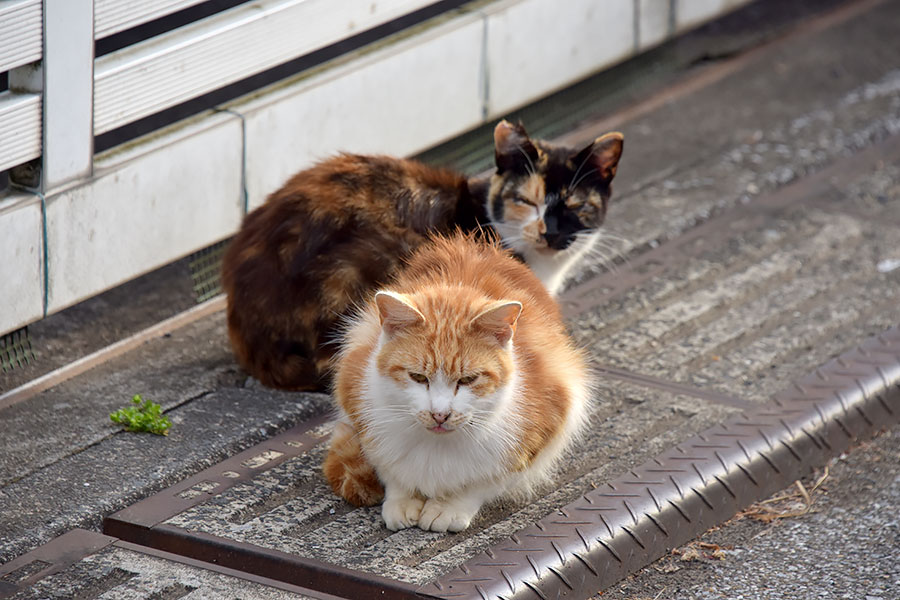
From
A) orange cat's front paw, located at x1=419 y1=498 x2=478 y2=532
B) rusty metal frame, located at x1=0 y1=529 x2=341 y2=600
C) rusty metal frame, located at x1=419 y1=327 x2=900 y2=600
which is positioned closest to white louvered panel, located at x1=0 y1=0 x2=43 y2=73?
rusty metal frame, located at x1=0 y1=529 x2=341 y2=600

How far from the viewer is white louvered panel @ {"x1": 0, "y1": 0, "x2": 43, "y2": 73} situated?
3719mm

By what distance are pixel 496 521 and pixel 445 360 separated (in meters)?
0.56

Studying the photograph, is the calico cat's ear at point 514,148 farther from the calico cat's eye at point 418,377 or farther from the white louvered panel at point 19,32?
the white louvered panel at point 19,32

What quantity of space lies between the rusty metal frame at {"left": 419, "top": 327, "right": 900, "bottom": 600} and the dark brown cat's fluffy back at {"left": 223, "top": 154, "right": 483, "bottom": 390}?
981 millimetres

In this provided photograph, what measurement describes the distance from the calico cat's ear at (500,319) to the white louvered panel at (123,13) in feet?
6.13

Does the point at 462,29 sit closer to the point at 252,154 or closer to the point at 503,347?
the point at 252,154

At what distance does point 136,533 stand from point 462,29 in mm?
3036

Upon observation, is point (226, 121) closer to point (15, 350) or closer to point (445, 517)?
point (15, 350)

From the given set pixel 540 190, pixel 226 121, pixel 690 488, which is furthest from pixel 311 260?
pixel 690 488

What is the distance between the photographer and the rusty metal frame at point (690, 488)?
3062mm

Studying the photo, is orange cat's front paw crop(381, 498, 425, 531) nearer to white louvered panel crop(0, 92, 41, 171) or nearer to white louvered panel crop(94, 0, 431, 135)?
white louvered panel crop(0, 92, 41, 171)

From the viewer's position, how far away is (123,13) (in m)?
4.16

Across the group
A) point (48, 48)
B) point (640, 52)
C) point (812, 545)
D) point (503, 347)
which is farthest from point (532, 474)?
point (640, 52)

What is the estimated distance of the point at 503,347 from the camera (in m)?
3.07
